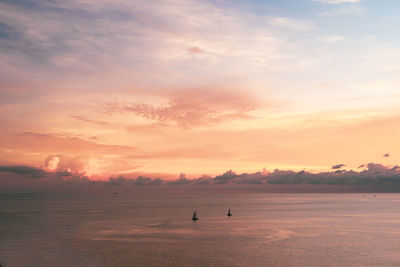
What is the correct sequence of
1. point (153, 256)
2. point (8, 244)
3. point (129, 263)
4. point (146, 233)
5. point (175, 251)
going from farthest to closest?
1. point (146, 233)
2. point (8, 244)
3. point (175, 251)
4. point (153, 256)
5. point (129, 263)

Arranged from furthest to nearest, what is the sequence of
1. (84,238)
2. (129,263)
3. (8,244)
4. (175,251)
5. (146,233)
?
(146,233) < (84,238) < (8,244) < (175,251) < (129,263)

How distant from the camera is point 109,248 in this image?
78375 millimetres

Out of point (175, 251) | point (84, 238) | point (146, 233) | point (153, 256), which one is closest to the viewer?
point (153, 256)

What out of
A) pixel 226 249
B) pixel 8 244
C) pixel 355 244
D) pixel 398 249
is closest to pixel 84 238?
pixel 8 244

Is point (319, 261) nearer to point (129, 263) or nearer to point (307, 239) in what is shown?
point (307, 239)

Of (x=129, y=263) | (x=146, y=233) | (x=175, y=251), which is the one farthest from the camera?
(x=146, y=233)

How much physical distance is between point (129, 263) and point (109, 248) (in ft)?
49.5

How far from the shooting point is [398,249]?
80500 mm

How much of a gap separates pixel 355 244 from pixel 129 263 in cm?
5279

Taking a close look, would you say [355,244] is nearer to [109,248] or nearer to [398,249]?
[398,249]

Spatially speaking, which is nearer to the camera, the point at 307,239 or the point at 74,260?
the point at 74,260

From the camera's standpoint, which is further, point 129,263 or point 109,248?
point 109,248

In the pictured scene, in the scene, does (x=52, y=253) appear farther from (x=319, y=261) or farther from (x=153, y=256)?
(x=319, y=261)

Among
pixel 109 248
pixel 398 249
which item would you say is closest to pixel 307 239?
pixel 398 249
